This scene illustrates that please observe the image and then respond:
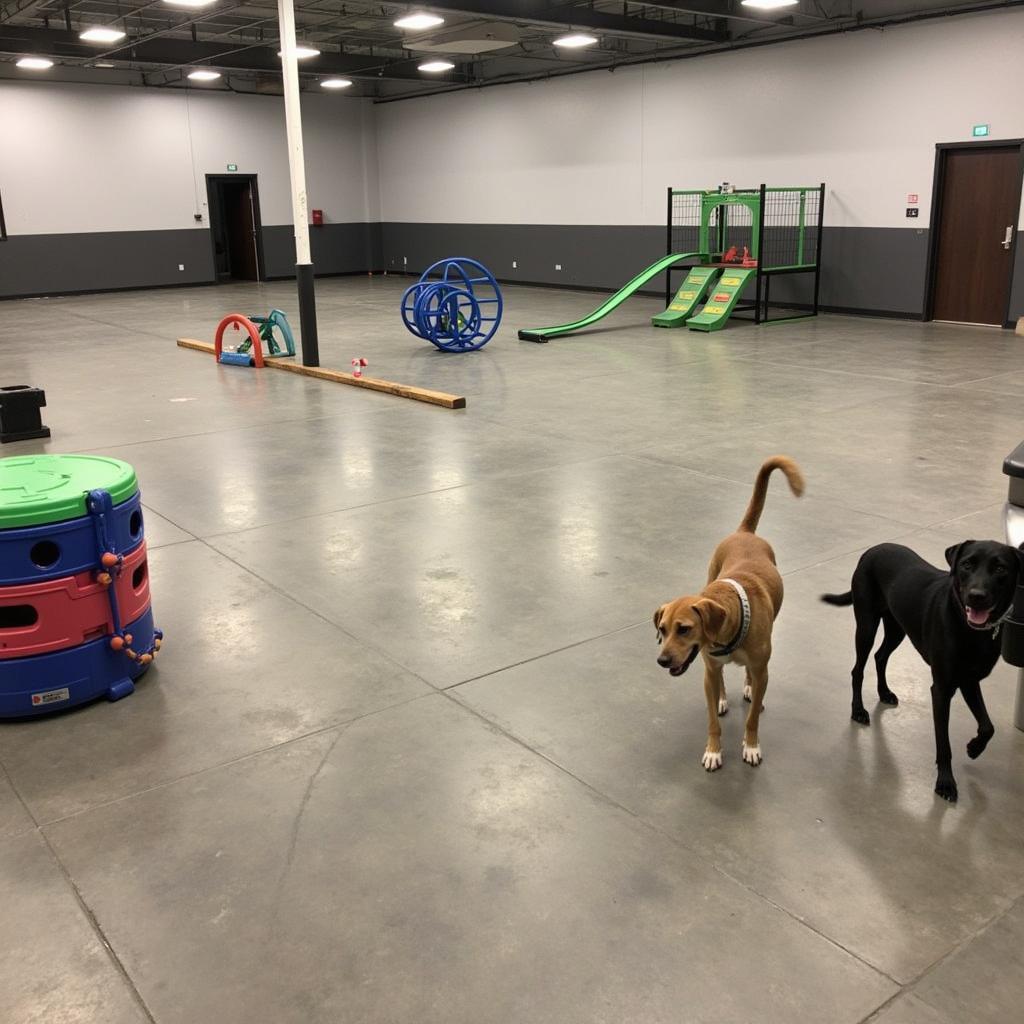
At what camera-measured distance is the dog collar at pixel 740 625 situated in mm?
3006

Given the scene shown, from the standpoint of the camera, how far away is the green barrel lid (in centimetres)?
342

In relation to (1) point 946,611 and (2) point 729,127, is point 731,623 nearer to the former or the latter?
(1) point 946,611

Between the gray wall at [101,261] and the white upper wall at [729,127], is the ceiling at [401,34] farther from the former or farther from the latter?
the gray wall at [101,261]

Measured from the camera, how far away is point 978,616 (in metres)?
2.75

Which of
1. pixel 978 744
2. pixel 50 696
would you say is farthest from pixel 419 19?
pixel 978 744

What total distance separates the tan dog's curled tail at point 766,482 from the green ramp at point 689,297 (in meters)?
11.3

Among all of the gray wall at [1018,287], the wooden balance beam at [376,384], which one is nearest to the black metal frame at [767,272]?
the gray wall at [1018,287]

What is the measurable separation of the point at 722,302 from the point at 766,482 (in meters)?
11.2

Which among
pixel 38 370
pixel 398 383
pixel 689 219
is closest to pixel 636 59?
pixel 689 219

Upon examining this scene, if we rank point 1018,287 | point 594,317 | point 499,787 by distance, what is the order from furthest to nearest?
point 594,317, point 1018,287, point 499,787

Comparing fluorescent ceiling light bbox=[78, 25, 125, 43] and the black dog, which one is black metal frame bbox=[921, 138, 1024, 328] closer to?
the black dog

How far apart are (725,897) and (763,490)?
1.50m

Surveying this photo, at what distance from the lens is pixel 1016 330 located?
13.2 meters

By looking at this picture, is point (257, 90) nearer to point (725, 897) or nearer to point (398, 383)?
point (398, 383)
